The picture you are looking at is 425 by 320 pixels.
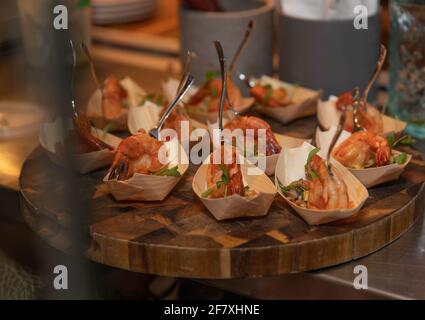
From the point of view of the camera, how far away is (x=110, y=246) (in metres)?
0.83

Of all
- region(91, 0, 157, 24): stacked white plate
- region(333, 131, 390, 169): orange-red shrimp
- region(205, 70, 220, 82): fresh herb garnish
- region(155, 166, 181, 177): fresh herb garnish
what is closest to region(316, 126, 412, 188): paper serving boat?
region(333, 131, 390, 169): orange-red shrimp

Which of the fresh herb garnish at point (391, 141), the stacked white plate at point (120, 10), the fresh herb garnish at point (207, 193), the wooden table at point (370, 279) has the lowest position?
the wooden table at point (370, 279)

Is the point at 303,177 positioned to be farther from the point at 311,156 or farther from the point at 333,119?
the point at 333,119

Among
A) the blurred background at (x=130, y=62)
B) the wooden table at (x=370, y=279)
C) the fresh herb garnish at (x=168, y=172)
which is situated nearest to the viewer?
the blurred background at (x=130, y=62)

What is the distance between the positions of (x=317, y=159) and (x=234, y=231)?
15cm

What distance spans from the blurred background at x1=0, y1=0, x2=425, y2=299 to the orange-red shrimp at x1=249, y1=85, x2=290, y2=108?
0.10 meters

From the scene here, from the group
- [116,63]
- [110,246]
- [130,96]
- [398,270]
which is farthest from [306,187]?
[116,63]

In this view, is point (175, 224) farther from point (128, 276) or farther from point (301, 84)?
point (301, 84)

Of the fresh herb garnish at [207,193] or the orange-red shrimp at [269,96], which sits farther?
the orange-red shrimp at [269,96]

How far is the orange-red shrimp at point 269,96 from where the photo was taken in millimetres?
1202

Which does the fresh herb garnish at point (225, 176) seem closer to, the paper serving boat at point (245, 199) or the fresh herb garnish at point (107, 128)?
the paper serving boat at point (245, 199)

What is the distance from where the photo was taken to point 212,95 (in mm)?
1183

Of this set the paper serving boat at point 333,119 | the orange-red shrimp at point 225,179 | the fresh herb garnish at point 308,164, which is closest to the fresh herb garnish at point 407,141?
the paper serving boat at point 333,119

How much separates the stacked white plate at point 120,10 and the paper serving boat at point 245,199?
849mm
